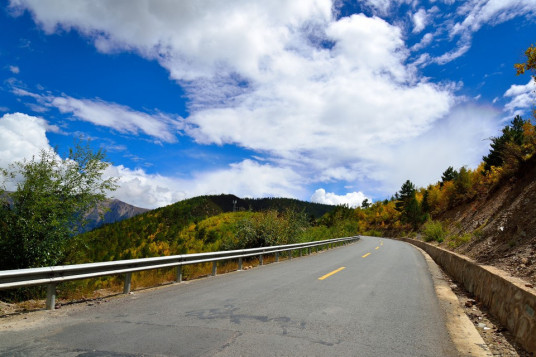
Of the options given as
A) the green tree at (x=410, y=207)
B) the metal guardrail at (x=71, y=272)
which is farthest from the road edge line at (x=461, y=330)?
the green tree at (x=410, y=207)

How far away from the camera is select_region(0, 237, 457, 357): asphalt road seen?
12.7ft

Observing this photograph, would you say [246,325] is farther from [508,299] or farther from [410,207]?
[410,207]

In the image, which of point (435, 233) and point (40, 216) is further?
point (435, 233)

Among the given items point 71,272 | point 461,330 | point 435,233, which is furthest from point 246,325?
point 435,233

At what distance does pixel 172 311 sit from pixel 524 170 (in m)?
23.9

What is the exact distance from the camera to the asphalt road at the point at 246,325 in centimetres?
387

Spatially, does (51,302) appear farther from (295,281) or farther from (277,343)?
(295,281)

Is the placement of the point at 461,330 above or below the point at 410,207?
below

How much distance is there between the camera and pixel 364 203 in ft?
574

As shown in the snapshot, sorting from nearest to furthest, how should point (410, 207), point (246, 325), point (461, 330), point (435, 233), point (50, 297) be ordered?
point (246, 325), point (461, 330), point (50, 297), point (435, 233), point (410, 207)

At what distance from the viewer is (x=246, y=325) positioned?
4.84 m

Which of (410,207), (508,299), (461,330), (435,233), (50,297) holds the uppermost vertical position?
(410,207)

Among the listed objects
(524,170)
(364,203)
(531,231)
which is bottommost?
(531,231)

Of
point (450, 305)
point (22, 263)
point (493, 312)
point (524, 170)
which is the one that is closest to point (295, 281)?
point (450, 305)
